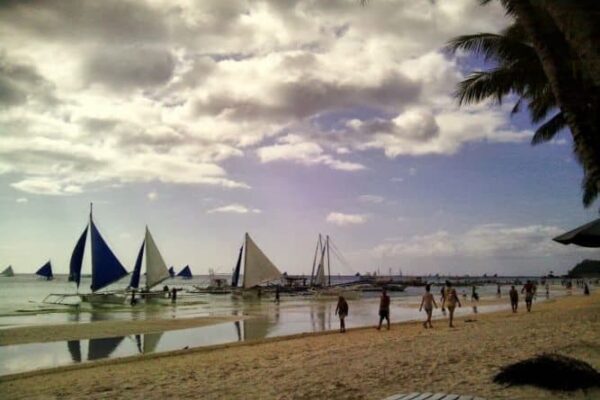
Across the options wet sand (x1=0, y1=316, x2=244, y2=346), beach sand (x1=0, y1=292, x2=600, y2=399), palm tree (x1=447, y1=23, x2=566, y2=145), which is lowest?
wet sand (x1=0, y1=316, x2=244, y2=346)

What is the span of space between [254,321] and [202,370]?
18.5 m

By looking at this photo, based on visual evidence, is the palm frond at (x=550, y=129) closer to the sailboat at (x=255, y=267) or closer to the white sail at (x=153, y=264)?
the sailboat at (x=255, y=267)

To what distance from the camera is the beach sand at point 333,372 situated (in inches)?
274

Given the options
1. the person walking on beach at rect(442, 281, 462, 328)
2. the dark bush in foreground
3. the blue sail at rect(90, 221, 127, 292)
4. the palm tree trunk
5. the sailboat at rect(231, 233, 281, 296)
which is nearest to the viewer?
the dark bush in foreground

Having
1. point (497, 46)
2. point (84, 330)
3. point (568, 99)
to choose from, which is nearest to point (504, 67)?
point (497, 46)

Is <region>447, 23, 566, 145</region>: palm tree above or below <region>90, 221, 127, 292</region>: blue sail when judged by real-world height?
above

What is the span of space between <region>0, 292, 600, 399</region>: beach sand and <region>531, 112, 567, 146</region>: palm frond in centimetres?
858

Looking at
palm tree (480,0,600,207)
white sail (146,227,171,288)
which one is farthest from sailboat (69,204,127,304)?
palm tree (480,0,600,207)

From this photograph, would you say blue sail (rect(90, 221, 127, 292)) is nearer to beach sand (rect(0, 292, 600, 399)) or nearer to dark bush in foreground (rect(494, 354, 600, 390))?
beach sand (rect(0, 292, 600, 399))

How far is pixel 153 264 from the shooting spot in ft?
162

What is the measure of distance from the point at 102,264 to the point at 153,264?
781cm

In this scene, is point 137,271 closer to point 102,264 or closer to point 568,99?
point 102,264

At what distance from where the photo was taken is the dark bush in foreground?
5883mm

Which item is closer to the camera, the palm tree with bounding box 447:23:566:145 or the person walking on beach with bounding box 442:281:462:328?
the palm tree with bounding box 447:23:566:145
